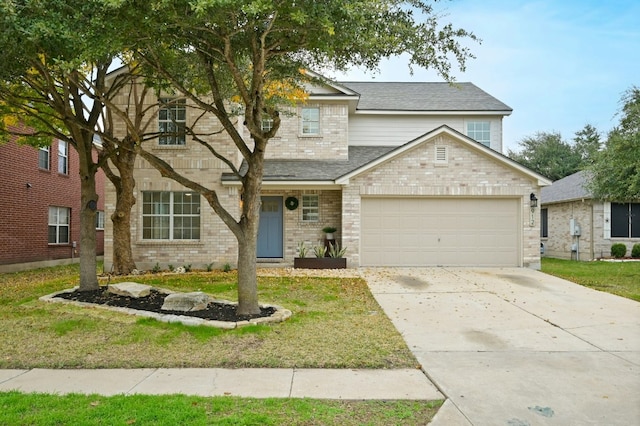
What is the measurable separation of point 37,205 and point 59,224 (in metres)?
1.88

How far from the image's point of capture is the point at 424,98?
18.8 meters

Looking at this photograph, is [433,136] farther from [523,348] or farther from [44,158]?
[44,158]

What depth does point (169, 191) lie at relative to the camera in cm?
1483

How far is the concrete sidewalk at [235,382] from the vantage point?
14.8ft

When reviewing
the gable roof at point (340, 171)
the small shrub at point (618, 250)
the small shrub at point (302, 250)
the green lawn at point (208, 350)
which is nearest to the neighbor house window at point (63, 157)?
the gable roof at point (340, 171)

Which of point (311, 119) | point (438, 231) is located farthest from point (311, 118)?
point (438, 231)

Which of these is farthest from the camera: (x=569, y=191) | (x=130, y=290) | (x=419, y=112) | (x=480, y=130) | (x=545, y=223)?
Answer: (x=545, y=223)

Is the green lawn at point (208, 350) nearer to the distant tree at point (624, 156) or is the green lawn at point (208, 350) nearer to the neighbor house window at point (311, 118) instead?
the neighbor house window at point (311, 118)

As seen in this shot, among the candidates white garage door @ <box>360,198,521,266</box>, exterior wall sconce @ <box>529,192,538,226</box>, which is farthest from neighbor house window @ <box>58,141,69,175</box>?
exterior wall sconce @ <box>529,192,538,226</box>

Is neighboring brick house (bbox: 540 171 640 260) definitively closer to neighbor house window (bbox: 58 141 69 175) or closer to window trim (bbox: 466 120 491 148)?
window trim (bbox: 466 120 491 148)

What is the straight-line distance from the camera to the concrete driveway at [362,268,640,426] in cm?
416

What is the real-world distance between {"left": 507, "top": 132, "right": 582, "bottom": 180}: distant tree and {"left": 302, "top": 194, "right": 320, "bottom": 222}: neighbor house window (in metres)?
27.2

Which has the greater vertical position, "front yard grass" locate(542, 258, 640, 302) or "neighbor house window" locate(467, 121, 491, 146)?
"neighbor house window" locate(467, 121, 491, 146)

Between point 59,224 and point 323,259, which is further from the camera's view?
point 59,224
